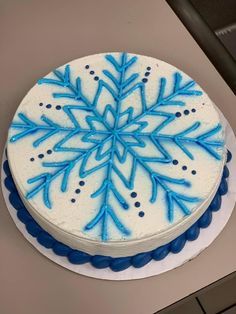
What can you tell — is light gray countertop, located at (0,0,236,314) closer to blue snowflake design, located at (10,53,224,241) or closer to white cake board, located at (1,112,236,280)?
white cake board, located at (1,112,236,280)

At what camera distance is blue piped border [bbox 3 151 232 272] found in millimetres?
930

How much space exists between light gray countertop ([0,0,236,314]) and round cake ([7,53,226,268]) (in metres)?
0.08

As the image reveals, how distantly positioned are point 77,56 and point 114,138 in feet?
1.05

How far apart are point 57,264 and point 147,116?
1.01 ft

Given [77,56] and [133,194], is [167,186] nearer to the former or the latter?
[133,194]

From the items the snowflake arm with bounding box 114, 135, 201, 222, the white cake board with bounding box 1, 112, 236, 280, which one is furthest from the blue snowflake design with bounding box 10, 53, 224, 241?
the white cake board with bounding box 1, 112, 236, 280

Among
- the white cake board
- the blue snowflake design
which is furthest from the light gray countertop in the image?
the blue snowflake design

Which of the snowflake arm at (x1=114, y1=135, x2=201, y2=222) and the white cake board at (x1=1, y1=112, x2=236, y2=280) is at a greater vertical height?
the snowflake arm at (x1=114, y1=135, x2=201, y2=222)

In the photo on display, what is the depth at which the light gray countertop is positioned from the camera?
0.95m

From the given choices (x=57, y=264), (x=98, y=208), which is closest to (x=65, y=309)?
(x=57, y=264)

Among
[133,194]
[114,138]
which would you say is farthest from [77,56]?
[133,194]

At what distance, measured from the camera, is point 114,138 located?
0.94m

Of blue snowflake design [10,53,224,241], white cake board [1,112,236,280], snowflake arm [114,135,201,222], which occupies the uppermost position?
blue snowflake design [10,53,224,241]

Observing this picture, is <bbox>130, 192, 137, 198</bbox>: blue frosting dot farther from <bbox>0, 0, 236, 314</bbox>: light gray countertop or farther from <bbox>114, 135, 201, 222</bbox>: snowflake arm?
<bbox>0, 0, 236, 314</bbox>: light gray countertop
